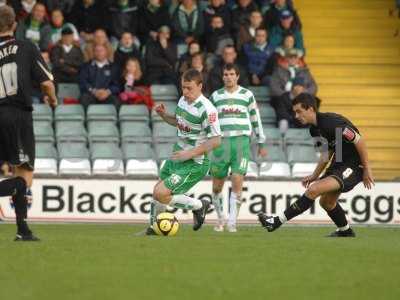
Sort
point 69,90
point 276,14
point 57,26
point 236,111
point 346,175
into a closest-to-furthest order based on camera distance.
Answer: point 346,175 → point 236,111 → point 69,90 → point 57,26 → point 276,14

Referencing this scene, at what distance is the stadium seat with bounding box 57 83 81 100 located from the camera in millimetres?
21219

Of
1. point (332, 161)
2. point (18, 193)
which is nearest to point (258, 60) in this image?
point (332, 161)

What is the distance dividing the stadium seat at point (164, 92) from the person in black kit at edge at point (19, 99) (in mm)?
8781

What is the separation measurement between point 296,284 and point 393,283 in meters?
0.78

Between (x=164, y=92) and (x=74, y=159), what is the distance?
7.76 ft

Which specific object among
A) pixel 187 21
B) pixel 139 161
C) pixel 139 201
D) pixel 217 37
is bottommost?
pixel 139 201

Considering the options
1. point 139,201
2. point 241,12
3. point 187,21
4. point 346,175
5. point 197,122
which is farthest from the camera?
point 241,12

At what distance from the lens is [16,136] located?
1259 cm

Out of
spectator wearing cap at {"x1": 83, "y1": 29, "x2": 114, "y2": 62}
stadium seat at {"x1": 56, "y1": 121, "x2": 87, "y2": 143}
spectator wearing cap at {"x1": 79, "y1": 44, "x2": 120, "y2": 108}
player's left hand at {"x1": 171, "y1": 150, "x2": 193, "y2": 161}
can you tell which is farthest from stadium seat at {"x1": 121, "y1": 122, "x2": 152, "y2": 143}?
player's left hand at {"x1": 171, "y1": 150, "x2": 193, "y2": 161}

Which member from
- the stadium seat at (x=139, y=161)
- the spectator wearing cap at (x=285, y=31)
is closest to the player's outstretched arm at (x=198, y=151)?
the stadium seat at (x=139, y=161)

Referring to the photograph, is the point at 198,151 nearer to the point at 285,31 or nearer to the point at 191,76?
the point at 191,76

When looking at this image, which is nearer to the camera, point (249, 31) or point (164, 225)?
point (164, 225)

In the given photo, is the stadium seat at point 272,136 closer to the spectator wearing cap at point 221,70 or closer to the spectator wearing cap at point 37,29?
the spectator wearing cap at point 221,70

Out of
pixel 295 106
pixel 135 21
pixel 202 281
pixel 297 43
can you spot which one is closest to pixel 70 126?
pixel 135 21
